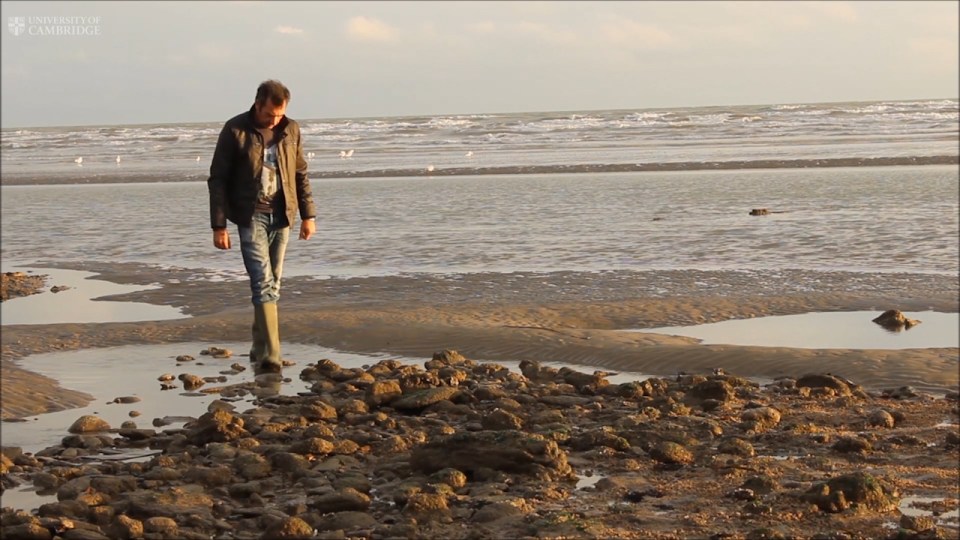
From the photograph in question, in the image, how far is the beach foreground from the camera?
4812 mm

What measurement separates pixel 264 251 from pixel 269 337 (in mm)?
590

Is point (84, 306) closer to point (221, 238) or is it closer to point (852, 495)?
point (221, 238)

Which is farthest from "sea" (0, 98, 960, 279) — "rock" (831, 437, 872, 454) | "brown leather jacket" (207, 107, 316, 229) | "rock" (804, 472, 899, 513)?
"rock" (804, 472, 899, 513)

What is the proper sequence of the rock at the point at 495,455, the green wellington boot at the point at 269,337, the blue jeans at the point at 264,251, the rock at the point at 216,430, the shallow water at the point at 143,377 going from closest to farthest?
the rock at the point at 495,455 < the rock at the point at 216,430 < the shallow water at the point at 143,377 < the blue jeans at the point at 264,251 < the green wellington boot at the point at 269,337

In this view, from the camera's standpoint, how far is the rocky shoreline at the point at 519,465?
475cm

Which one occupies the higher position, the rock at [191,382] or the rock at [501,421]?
the rock at [501,421]

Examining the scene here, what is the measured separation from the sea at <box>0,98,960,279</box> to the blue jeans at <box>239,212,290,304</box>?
4.87m

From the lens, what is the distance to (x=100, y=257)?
50.1ft

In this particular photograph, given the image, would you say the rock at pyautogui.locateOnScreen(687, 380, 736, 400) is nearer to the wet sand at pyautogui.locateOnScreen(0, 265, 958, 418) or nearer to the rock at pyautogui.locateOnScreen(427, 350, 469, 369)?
the wet sand at pyautogui.locateOnScreen(0, 265, 958, 418)

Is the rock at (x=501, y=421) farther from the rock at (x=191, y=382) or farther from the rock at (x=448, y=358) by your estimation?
the rock at (x=191, y=382)

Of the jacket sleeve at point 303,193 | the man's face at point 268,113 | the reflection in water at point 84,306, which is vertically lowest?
the reflection in water at point 84,306

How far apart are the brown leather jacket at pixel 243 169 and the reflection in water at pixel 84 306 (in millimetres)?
3080

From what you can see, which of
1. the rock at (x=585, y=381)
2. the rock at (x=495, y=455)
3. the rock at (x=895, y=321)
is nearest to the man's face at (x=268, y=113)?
the rock at (x=585, y=381)

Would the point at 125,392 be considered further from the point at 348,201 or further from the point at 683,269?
the point at 348,201
